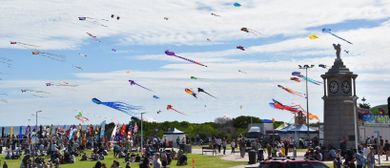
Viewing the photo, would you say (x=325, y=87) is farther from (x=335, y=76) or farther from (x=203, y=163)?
(x=203, y=163)

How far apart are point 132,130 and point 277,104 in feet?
56.1

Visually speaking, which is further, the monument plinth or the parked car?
the monument plinth

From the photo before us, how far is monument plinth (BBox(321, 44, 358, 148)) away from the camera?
42719 mm

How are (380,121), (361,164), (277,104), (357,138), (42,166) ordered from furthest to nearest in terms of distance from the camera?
1. (277,104)
2. (380,121)
3. (357,138)
4. (42,166)
5. (361,164)

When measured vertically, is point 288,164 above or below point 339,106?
below

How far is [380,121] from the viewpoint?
5872 centimetres

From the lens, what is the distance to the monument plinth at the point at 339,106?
42719 mm

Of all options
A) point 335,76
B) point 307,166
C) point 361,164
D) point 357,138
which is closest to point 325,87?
point 335,76

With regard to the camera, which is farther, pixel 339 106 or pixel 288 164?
pixel 339 106

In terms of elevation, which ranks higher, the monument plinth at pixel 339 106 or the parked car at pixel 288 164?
the monument plinth at pixel 339 106

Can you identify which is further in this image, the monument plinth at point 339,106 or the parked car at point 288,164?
the monument plinth at point 339,106

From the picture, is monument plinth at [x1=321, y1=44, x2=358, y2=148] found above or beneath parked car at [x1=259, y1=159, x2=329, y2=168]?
above

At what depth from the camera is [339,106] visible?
140 feet

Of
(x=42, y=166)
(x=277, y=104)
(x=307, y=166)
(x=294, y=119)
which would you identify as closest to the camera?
(x=307, y=166)
